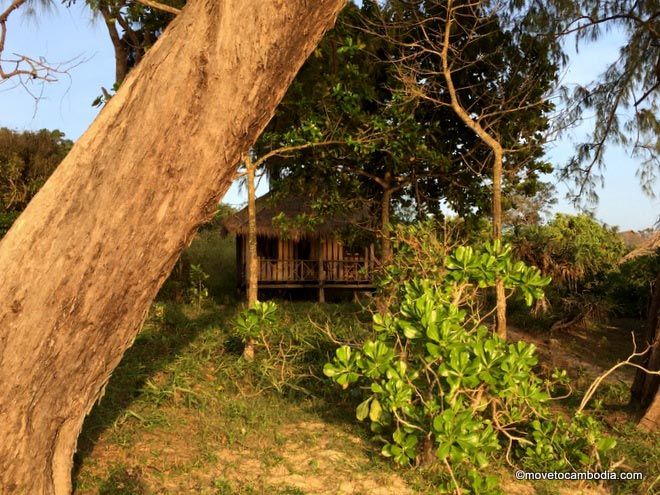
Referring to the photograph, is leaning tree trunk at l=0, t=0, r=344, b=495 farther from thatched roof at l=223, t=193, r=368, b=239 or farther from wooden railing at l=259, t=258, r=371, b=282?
wooden railing at l=259, t=258, r=371, b=282

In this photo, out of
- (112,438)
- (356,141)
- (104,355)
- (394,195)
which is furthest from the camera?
(394,195)

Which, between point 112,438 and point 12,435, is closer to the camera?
point 12,435

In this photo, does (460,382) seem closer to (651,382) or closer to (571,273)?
(651,382)

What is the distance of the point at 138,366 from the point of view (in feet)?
24.9

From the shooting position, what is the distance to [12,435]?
104 inches

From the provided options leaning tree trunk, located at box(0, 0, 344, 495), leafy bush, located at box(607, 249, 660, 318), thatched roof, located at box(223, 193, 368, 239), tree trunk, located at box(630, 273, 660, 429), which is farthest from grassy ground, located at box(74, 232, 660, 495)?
thatched roof, located at box(223, 193, 368, 239)

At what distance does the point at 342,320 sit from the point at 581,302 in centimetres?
502

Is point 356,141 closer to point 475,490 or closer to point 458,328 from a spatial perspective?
point 458,328

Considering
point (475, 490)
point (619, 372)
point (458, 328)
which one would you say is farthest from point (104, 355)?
point (619, 372)

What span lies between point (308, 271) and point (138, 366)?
8529mm

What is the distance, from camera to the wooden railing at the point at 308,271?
1573 cm

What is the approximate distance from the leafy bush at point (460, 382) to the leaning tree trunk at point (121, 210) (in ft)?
6.89

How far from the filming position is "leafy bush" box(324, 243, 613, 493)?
165 inches

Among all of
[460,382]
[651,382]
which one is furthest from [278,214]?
[460,382]
